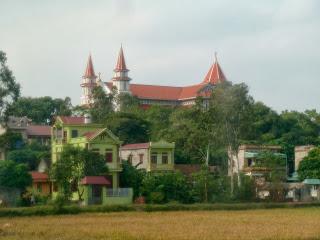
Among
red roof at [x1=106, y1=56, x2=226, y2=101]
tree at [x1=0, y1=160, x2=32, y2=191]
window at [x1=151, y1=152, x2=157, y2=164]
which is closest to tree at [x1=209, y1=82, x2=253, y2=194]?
window at [x1=151, y1=152, x2=157, y2=164]

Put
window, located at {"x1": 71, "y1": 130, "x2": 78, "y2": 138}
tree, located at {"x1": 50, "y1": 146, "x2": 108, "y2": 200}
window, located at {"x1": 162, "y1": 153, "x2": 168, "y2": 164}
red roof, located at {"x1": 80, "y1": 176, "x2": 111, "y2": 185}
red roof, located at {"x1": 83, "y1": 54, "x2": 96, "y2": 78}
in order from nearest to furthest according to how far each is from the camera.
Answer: tree, located at {"x1": 50, "y1": 146, "x2": 108, "y2": 200}, red roof, located at {"x1": 80, "y1": 176, "x2": 111, "y2": 185}, window, located at {"x1": 71, "y1": 130, "x2": 78, "y2": 138}, window, located at {"x1": 162, "y1": 153, "x2": 168, "y2": 164}, red roof, located at {"x1": 83, "y1": 54, "x2": 96, "y2": 78}

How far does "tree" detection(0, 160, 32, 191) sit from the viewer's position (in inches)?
2023

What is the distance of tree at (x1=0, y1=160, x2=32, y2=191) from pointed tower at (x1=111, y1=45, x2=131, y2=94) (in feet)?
219

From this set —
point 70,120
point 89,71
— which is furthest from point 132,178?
point 89,71

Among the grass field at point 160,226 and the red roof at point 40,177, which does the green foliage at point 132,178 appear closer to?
the red roof at point 40,177

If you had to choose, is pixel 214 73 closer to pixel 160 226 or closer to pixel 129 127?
pixel 129 127

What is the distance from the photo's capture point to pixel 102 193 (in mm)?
52531

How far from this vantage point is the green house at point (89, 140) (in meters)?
55.7

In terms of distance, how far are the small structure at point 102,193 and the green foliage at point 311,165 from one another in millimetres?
20969

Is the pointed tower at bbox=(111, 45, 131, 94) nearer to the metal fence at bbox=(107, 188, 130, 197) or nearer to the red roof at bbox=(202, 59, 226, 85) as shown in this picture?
the red roof at bbox=(202, 59, 226, 85)

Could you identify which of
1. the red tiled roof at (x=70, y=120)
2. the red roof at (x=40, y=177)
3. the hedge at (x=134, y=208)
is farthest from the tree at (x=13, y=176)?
the hedge at (x=134, y=208)

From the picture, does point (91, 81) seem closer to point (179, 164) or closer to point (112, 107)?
point (112, 107)

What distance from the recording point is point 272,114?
8581cm

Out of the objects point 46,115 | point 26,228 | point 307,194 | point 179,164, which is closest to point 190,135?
point 179,164
